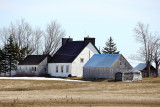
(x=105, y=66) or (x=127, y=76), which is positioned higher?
(x=105, y=66)

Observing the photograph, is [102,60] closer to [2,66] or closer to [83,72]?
[83,72]

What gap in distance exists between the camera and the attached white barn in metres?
69.2

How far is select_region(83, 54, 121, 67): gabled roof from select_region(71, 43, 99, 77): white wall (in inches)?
128

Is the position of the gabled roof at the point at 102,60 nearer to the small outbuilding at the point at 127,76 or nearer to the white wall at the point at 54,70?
the white wall at the point at 54,70

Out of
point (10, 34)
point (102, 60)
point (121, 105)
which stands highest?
point (10, 34)

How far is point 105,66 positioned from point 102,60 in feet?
8.90

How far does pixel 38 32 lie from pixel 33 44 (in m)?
3.04

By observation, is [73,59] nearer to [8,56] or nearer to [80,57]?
[80,57]

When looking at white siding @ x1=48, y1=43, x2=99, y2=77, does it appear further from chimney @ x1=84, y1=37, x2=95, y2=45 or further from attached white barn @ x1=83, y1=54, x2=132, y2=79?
attached white barn @ x1=83, y1=54, x2=132, y2=79

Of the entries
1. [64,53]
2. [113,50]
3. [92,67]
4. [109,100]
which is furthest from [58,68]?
[109,100]

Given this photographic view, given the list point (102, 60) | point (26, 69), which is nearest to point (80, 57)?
point (102, 60)

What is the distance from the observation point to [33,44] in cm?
9450

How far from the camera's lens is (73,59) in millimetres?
76375

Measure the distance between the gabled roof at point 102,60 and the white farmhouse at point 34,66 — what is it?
11.4 metres
